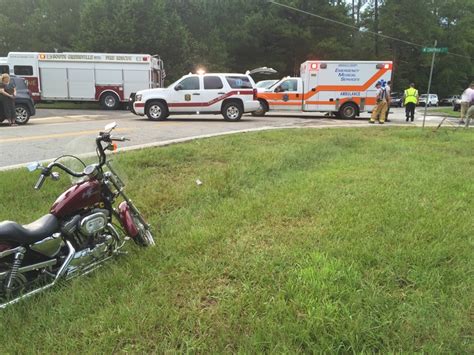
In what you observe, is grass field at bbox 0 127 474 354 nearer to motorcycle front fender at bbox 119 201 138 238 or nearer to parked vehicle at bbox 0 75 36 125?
motorcycle front fender at bbox 119 201 138 238

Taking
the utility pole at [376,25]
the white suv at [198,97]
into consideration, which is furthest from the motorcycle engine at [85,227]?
the utility pole at [376,25]

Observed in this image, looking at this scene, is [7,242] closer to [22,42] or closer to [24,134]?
[24,134]

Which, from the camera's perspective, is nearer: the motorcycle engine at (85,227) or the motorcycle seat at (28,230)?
the motorcycle seat at (28,230)

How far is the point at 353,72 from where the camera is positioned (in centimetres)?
1861

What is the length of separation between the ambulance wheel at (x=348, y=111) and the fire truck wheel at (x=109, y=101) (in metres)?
12.8

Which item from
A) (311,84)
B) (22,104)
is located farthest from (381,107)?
(22,104)

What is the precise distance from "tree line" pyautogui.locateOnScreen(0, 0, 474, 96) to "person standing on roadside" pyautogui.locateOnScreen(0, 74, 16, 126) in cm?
1656

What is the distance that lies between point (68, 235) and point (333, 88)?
56.5ft

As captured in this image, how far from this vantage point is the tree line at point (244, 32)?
30234 millimetres

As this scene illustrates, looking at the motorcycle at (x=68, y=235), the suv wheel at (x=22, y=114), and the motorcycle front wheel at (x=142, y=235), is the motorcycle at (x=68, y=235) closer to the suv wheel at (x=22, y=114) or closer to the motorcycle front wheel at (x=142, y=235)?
the motorcycle front wheel at (x=142, y=235)

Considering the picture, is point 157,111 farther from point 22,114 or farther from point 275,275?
point 275,275

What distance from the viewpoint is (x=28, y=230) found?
3016 mm

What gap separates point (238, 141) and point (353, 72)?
1080 centimetres

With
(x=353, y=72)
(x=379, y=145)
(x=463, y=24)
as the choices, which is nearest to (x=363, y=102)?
(x=353, y=72)
